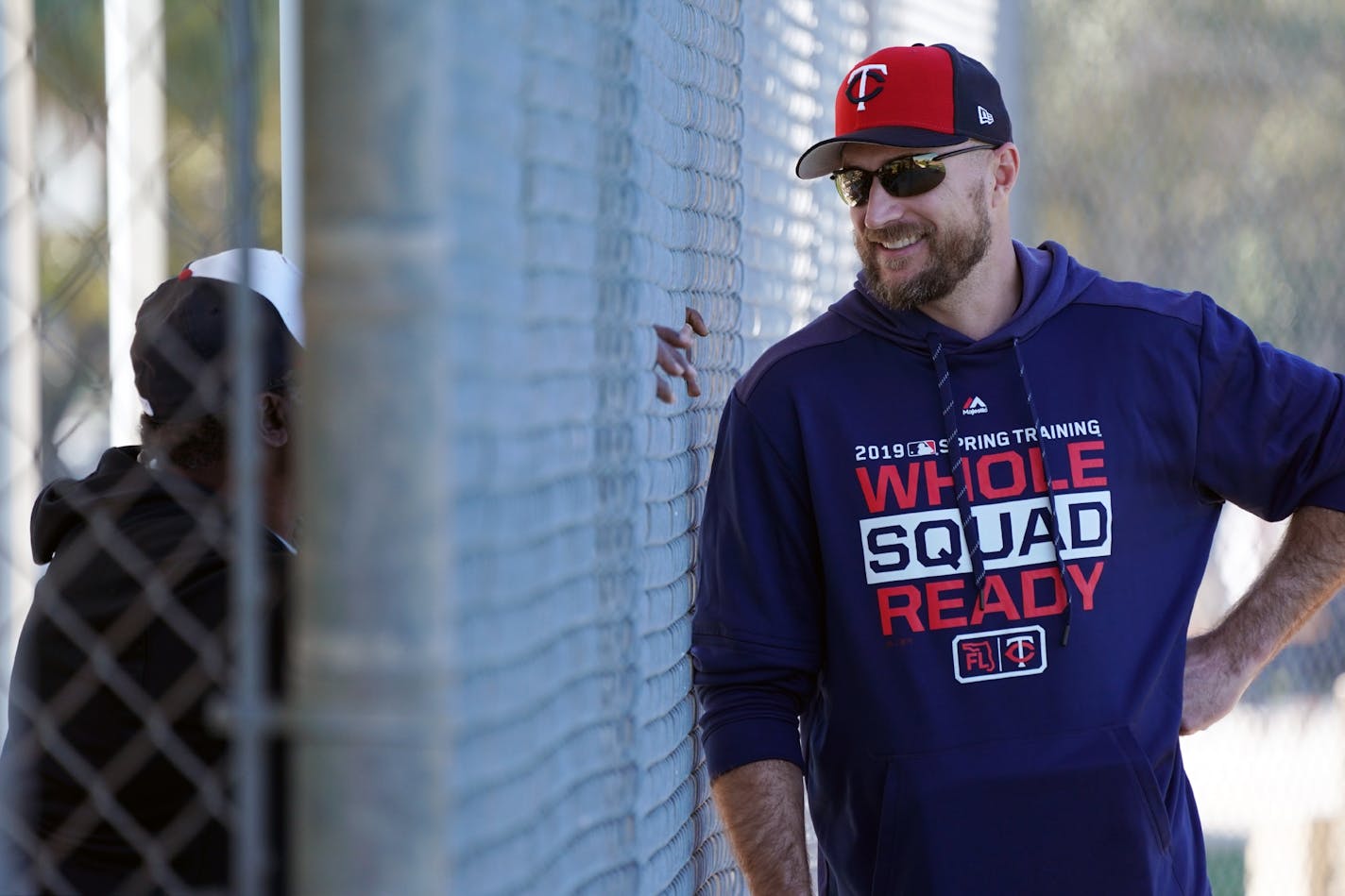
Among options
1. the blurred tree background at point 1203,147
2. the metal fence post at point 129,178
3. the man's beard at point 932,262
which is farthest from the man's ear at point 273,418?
the blurred tree background at point 1203,147

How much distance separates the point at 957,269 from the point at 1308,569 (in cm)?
101

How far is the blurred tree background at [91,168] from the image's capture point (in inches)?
186

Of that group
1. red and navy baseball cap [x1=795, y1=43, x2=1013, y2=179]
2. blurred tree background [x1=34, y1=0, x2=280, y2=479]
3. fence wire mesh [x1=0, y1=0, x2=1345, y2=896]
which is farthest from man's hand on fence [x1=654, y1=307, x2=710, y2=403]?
blurred tree background [x1=34, y1=0, x2=280, y2=479]

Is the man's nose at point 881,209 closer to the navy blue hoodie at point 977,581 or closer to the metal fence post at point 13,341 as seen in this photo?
the navy blue hoodie at point 977,581

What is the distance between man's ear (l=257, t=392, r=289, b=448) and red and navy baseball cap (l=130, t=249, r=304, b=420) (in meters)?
0.03

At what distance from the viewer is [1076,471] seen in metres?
2.74

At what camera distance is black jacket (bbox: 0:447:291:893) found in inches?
87.0

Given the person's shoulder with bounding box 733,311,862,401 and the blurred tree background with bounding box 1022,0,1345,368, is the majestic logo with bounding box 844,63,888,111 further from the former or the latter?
the blurred tree background with bounding box 1022,0,1345,368

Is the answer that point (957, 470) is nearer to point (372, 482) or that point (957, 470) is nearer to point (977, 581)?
point (977, 581)

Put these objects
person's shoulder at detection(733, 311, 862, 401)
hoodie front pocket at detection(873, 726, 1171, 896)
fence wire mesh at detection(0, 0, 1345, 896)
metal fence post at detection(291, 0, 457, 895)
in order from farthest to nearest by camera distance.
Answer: person's shoulder at detection(733, 311, 862, 401)
hoodie front pocket at detection(873, 726, 1171, 896)
fence wire mesh at detection(0, 0, 1345, 896)
metal fence post at detection(291, 0, 457, 895)

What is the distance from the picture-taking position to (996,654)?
8.75 ft

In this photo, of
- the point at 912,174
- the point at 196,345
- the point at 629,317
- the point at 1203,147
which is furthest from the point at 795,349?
the point at 1203,147

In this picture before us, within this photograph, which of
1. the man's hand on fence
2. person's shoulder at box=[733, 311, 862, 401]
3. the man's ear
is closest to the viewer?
the man's hand on fence

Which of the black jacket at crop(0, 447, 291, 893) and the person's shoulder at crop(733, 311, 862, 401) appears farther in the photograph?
the person's shoulder at crop(733, 311, 862, 401)
